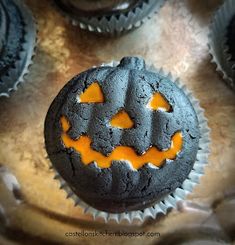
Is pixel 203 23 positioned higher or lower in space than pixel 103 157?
higher

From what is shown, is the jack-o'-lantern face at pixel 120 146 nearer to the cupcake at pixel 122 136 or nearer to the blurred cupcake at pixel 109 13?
the cupcake at pixel 122 136

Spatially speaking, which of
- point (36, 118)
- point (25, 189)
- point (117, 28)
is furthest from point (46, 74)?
point (25, 189)

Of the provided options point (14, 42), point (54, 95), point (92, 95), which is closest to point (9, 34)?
point (14, 42)

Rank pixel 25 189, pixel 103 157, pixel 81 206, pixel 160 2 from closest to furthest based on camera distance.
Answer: pixel 103 157, pixel 81 206, pixel 25 189, pixel 160 2

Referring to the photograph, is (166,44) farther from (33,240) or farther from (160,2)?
(33,240)

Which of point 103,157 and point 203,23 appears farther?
point 203,23

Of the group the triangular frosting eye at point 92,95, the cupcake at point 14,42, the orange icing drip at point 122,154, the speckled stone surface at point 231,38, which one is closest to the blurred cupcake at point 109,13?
the cupcake at point 14,42

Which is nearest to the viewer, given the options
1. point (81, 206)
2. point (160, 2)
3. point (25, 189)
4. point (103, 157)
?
point (103, 157)
